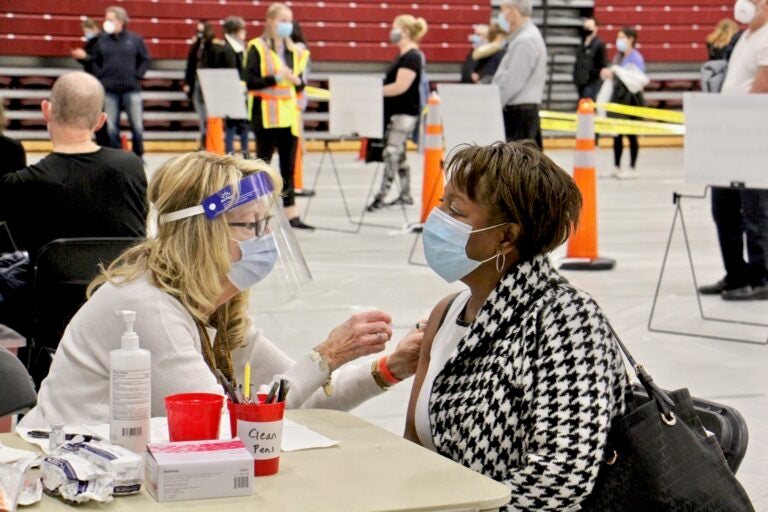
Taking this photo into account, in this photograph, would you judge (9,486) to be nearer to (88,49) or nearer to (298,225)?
(298,225)

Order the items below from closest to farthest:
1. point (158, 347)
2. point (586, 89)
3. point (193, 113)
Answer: point (158, 347)
point (586, 89)
point (193, 113)

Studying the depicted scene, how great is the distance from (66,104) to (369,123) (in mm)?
5548

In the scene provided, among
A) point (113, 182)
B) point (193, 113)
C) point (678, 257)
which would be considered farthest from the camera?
point (193, 113)

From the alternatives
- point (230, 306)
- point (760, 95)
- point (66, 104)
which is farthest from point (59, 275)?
point (760, 95)

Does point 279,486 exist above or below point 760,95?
below

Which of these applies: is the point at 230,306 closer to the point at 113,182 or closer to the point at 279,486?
the point at 279,486

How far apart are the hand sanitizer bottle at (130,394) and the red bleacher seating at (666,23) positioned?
18966mm

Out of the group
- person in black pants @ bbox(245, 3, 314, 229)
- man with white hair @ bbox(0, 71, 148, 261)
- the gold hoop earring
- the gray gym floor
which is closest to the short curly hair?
the gold hoop earring

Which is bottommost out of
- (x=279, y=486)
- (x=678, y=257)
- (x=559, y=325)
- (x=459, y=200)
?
(x=678, y=257)

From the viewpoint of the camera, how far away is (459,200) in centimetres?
264

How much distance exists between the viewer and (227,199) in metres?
2.81

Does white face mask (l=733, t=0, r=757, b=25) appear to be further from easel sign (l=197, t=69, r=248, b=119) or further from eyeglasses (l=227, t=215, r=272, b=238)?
easel sign (l=197, t=69, r=248, b=119)

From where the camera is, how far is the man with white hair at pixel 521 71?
9023mm

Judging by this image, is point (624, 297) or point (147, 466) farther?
point (624, 297)
